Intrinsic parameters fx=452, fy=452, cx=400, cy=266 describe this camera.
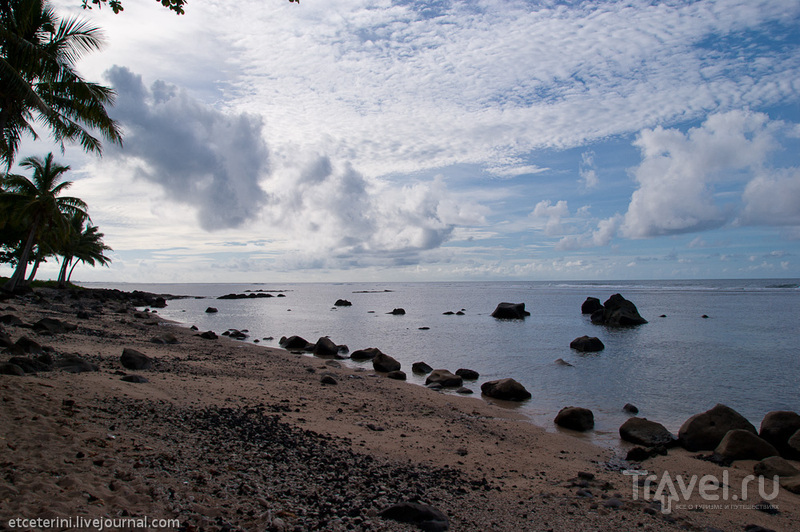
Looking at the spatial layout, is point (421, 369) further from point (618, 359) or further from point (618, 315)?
point (618, 315)

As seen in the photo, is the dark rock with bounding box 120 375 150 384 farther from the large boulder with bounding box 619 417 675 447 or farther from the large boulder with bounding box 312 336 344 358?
the large boulder with bounding box 312 336 344 358

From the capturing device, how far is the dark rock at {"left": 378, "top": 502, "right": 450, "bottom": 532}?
518 cm

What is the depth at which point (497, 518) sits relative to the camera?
5824 millimetres

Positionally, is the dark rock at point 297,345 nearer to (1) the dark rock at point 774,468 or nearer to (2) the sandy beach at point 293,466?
(2) the sandy beach at point 293,466

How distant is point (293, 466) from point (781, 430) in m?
10.8

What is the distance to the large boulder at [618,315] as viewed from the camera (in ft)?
133

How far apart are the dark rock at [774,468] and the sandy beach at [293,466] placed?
341 millimetres

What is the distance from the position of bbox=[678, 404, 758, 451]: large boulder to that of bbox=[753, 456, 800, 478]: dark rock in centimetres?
147

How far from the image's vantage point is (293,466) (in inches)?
257

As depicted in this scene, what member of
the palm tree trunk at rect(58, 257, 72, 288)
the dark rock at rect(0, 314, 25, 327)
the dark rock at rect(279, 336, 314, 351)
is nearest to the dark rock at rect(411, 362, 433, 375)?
the dark rock at rect(279, 336, 314, 351)

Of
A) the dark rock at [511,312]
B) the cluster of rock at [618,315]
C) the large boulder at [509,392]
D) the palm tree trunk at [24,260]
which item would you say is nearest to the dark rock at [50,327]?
the large boulder at [509,392]

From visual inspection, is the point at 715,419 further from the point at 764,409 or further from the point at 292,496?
the point at 292,496

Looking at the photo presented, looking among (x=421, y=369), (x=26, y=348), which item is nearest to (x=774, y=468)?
(x=421, y=369)

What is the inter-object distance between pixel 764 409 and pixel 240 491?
606 inches
